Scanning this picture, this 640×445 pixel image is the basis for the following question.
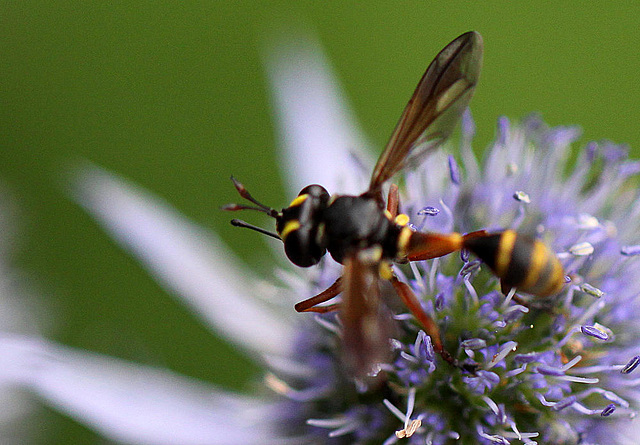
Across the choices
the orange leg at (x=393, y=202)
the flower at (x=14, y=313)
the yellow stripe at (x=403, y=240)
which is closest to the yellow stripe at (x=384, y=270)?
the yellow stripe at (x=403, y=240)

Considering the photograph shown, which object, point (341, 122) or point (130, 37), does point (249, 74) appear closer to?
point (130, 37)

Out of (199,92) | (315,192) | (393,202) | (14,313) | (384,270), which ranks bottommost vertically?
(384,270)

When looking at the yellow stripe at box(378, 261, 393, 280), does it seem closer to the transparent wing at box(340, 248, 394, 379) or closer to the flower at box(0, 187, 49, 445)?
the transparent wing at box(340, 248, 394, 379)

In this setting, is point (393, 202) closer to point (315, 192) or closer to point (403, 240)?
point (403, 240)

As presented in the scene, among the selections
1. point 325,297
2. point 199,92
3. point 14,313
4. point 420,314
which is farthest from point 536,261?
point 199,92

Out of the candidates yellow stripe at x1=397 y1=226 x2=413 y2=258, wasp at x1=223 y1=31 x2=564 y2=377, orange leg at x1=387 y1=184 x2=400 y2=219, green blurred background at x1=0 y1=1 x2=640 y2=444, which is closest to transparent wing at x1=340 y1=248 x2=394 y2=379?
wasp at x1=223 y1=31 x2=564 y2=377

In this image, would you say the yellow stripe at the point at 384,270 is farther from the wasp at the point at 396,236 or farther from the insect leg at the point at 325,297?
the insect leg at the point at 325,297
